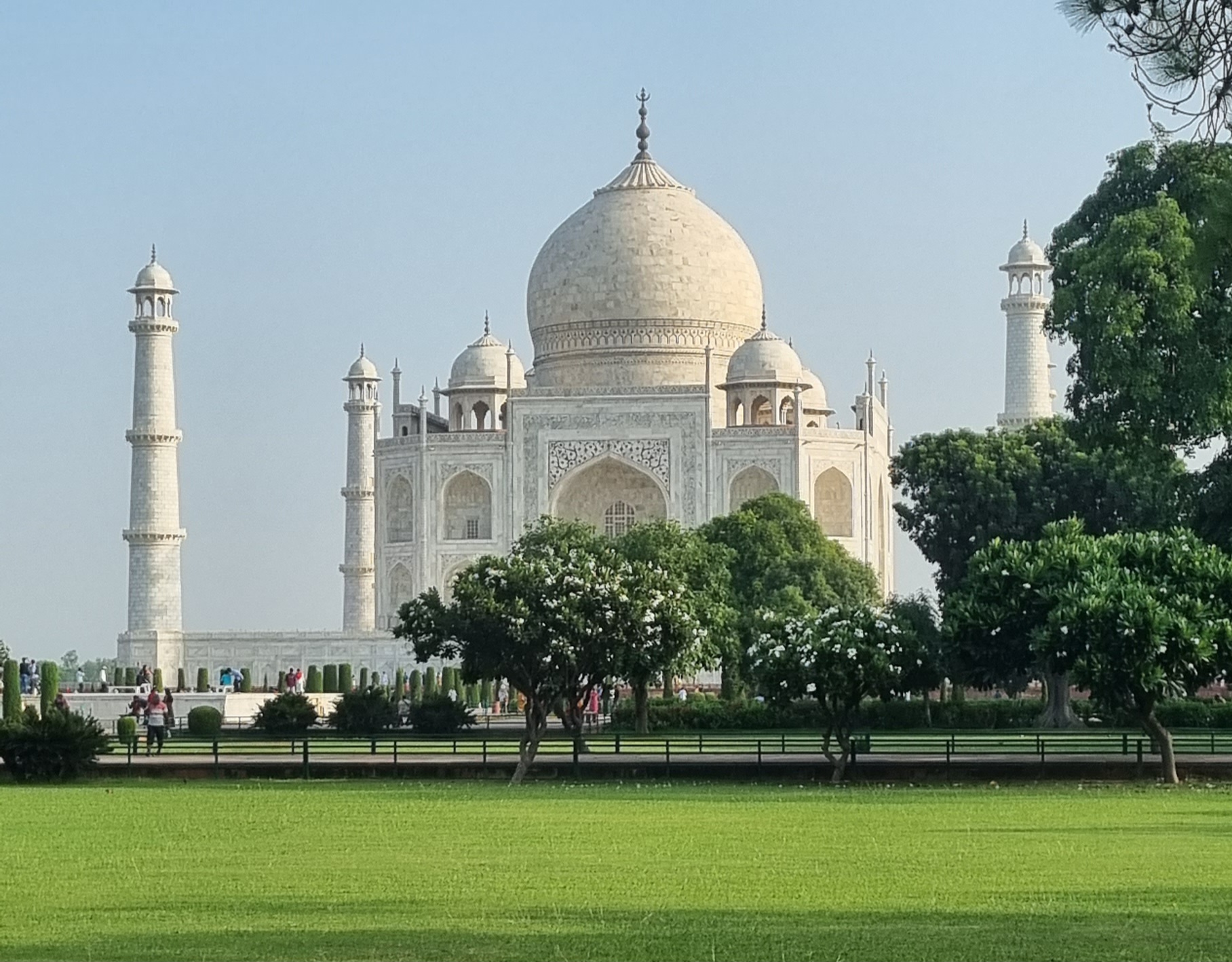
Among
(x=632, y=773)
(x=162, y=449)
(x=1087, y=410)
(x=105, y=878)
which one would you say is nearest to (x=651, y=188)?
(x=162, y=449)

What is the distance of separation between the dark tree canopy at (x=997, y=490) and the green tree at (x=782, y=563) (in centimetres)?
191

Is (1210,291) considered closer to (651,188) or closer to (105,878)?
(105,878)

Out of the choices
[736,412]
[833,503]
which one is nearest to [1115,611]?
[833,503]

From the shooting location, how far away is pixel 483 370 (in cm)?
5572

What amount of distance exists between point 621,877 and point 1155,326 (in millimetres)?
12778

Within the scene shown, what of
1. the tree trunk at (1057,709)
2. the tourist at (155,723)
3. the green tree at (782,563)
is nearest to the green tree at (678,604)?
the green tree at (782,563)

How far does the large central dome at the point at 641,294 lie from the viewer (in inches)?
2154

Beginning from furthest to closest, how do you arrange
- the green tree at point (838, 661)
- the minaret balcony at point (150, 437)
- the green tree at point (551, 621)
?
the minaret balcony at point (150, 437) < the green tree at point (551, 621) < the green tree at point (838, 661)

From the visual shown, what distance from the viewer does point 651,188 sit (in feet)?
185

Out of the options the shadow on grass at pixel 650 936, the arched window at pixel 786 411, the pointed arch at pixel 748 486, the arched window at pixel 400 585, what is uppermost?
the arched window at pixel 786 411

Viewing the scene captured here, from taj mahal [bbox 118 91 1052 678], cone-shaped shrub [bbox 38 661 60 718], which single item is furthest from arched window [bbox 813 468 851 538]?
cone-shaped shrub [bbox 38 661 60 718]

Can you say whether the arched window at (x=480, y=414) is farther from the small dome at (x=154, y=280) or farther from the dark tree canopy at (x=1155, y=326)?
the dark tree canopy at (x=1155, y=326)

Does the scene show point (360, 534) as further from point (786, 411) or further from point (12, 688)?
point (12, 688)

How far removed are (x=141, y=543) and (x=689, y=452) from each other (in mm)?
11513
